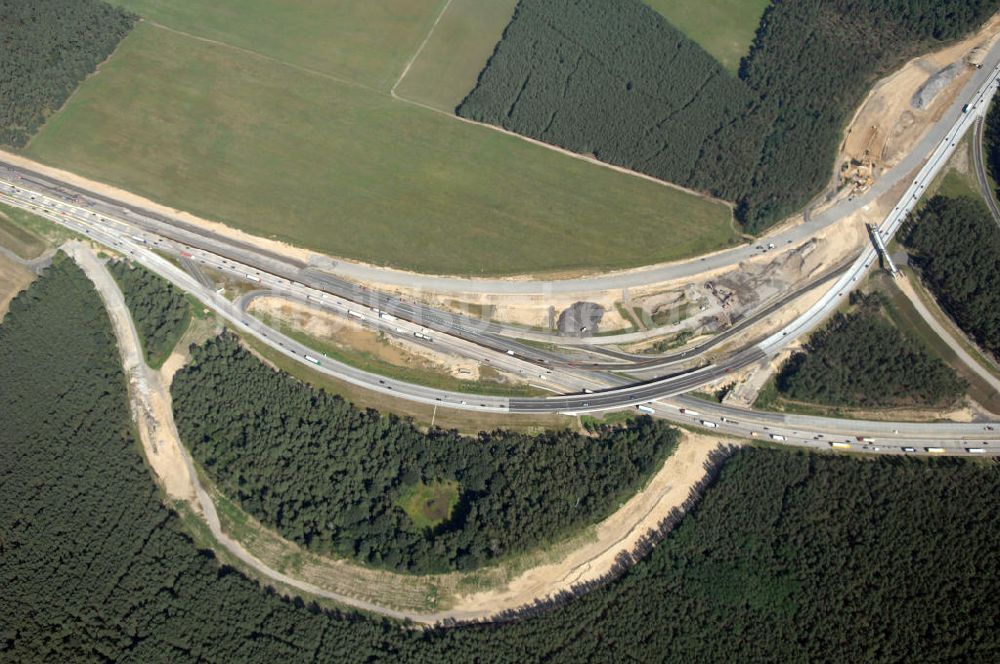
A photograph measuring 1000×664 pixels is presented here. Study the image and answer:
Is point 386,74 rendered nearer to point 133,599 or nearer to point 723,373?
point 723,373

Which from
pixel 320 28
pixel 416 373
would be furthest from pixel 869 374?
pixel 320 28

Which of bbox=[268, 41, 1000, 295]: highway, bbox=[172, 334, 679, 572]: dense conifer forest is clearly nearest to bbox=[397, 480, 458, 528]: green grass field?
bbox=[172, 334, 679, 572]: dense conifer forest

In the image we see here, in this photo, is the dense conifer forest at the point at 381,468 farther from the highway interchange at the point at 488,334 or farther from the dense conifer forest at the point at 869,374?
the dense conifer forest at the point at 869,374

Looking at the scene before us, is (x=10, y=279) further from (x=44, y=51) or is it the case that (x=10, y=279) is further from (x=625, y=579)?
(x=625, y=579)

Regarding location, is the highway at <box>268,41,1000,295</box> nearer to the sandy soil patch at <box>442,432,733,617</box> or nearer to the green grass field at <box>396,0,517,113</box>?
the sandy soil patch at <box>442,432,733,617</box>

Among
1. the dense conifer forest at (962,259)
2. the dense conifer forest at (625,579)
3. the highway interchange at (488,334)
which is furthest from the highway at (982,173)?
the dense conifer forest at (625,579)
